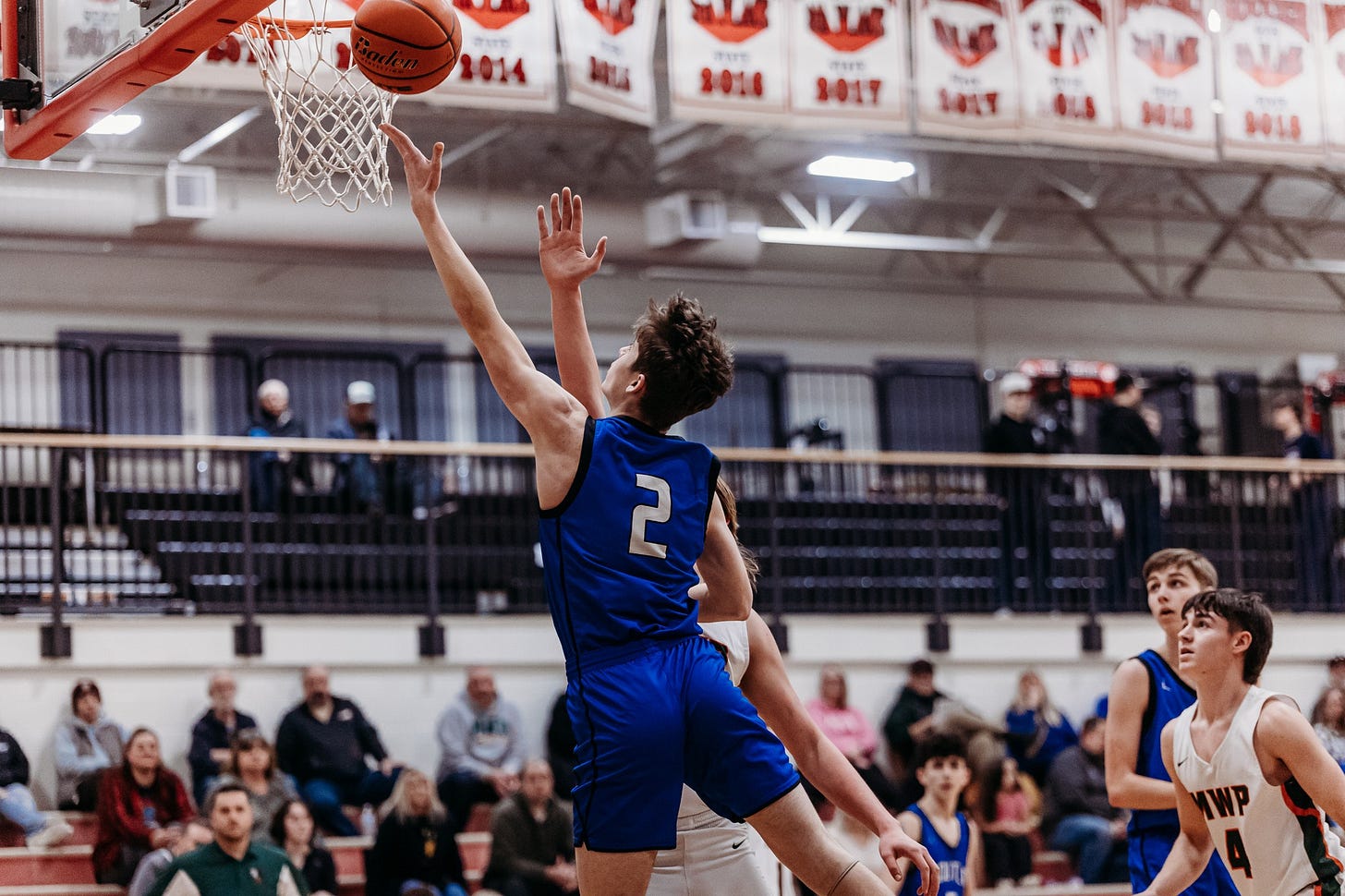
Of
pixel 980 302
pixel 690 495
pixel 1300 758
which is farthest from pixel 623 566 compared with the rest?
pixel 980 302

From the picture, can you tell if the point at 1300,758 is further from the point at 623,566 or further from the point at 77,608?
the point at 77,608

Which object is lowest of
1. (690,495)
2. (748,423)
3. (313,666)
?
(313,666)

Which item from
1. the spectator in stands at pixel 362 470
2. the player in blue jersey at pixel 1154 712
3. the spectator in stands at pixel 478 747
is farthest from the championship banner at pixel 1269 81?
the player in blue jersey at pixel 1154 712

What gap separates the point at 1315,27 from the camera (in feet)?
39.7

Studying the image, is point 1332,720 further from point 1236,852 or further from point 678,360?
point 678,360

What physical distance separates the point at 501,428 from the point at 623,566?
42.6 ft

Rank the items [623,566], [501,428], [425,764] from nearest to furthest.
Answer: [623,566], [425,764], [501,428]

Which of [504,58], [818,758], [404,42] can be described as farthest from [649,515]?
[504,58]

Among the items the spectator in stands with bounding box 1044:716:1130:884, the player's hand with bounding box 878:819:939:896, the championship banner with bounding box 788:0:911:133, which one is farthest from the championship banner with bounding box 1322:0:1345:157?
the player's hand with bounding box 878:819:939:896

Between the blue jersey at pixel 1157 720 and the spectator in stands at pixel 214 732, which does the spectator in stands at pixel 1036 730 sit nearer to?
the spectator in stands at pixel 214 732

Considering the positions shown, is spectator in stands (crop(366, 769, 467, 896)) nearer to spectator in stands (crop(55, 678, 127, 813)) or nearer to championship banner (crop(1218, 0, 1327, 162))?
spectator in stands (crop(55, 678, 127, 813))

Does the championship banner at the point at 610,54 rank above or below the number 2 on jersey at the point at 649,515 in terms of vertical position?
above

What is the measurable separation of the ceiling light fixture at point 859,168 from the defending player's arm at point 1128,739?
10491mm

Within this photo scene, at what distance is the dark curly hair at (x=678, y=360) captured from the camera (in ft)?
13.3
